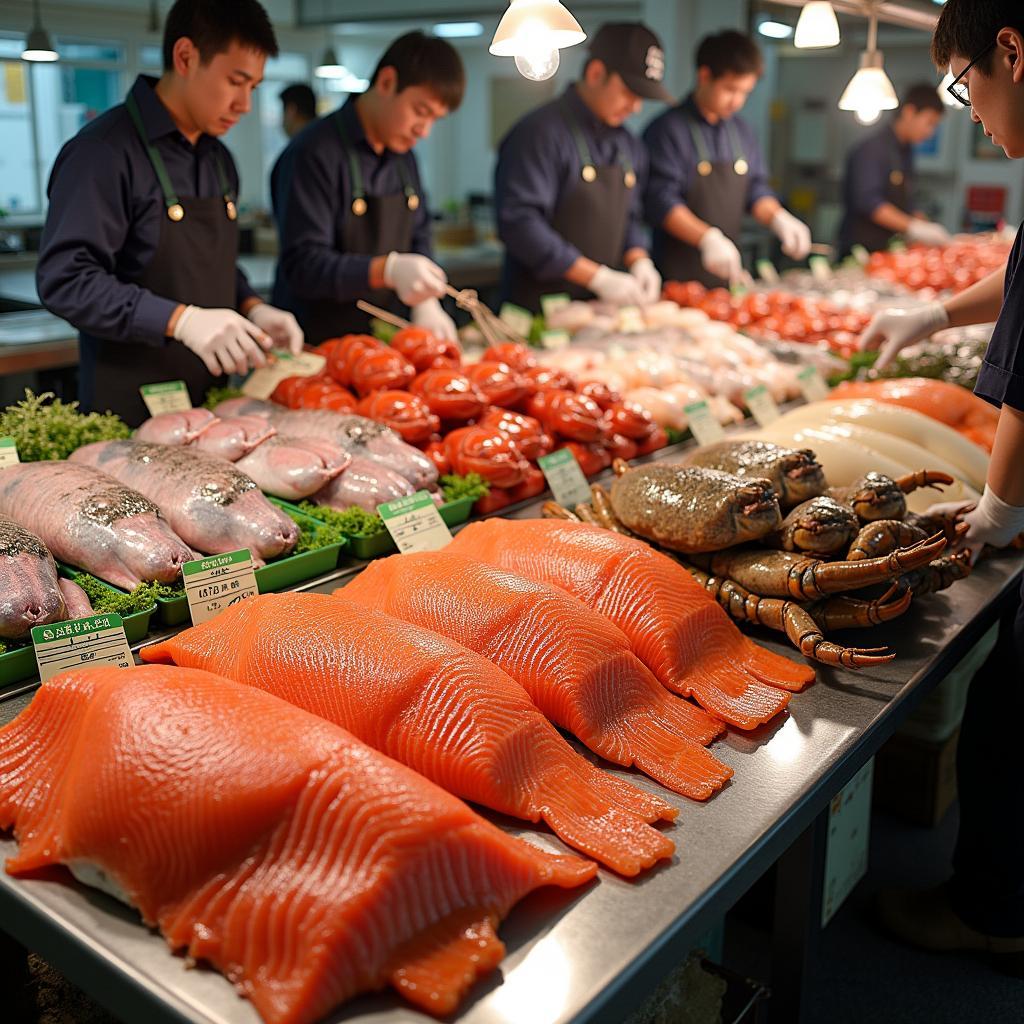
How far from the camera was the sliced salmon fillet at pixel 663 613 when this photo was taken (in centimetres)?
195

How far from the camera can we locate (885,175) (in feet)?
27.0

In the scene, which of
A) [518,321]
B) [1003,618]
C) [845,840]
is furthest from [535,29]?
[518,321]

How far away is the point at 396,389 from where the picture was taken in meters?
3.15

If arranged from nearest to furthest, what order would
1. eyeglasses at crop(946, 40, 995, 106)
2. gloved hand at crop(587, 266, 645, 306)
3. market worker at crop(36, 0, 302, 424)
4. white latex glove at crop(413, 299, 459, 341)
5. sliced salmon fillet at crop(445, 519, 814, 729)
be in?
sliced salmon fillet at crop(445, 519, 814, 729), eyeglasses at crop(946, 40, 995, 106), market worker at crop(36, 0, 302, 424), white latex glove at crop(413, 299, 459, 341), gloved hand at crop(587, 266, 645, 306)

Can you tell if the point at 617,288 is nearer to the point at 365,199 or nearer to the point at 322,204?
the point at 365,199

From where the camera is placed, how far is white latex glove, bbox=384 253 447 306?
3.82m

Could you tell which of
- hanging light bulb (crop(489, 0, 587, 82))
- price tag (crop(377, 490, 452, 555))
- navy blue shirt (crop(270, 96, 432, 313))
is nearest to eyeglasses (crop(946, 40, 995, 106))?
hanging light bulb (crop(489, 0, 587, 82))

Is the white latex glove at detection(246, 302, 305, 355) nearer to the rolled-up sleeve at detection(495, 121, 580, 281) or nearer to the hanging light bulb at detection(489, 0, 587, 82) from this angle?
the hanging light bulb at detection(489, 0, 587, 82)

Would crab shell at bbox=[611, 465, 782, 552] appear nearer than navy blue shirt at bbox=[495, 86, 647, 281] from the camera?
Yes

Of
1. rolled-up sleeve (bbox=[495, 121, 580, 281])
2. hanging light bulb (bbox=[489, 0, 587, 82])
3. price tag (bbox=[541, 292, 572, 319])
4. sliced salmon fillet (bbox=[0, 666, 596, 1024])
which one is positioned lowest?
sliced salmon fillet (bbox=[0, 666, 596, 1024])

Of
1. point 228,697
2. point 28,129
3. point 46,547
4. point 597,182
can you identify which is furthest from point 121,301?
point 28,129

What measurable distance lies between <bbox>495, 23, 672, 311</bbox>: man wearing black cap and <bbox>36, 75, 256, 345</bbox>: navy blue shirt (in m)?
2.11

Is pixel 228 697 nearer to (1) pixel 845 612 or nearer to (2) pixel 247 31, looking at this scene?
(1) pixel 845 612

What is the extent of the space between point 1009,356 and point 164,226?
2469mm
